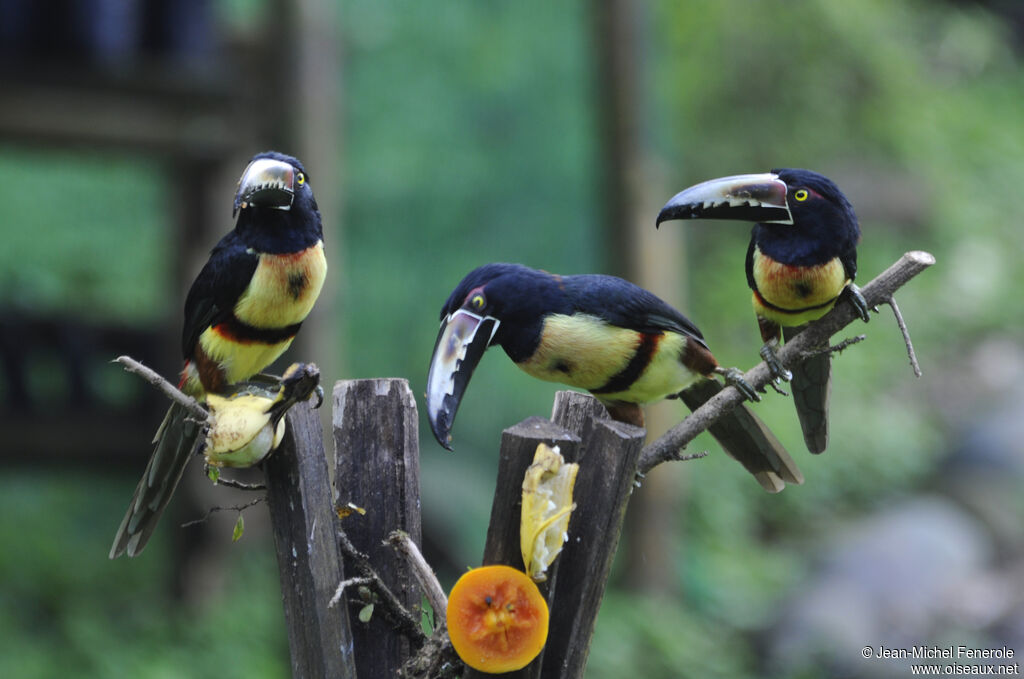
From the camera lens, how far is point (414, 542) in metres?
1.64

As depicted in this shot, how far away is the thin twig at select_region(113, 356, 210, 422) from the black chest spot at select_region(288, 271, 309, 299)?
27 cm

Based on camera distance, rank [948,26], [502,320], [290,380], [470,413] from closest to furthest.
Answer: [290,380]
[502,320]
[470,413]
[948,26]

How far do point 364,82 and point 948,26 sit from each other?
26.9 ft

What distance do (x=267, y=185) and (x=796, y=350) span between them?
2.72 ft

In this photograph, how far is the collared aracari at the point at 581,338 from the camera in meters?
1.54

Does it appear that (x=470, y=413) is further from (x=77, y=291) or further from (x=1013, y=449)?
(x=1013, y=449)

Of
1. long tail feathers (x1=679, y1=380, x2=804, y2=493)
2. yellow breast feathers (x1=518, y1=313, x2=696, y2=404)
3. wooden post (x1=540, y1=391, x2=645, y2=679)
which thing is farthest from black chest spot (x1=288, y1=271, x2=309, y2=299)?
long tail feathers (x1=679, y1=380, x2=804, y2=493)

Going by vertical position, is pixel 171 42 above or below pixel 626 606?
above

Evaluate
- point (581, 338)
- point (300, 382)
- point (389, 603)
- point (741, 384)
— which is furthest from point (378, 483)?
point (741, 384)

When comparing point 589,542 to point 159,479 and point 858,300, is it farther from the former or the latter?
point 159,479

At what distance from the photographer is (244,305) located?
5.64 ft

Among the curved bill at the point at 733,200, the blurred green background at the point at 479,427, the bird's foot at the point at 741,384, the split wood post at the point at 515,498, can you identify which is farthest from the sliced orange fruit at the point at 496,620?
the blurred green background at the point at 479,427

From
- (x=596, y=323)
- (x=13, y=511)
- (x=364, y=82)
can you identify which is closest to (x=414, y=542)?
(x=596, y=323)

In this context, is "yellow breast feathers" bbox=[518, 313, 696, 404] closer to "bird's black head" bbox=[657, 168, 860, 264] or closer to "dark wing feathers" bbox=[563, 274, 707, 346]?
"dark wing feathers" bbox=[563, 274, 707, 346]
